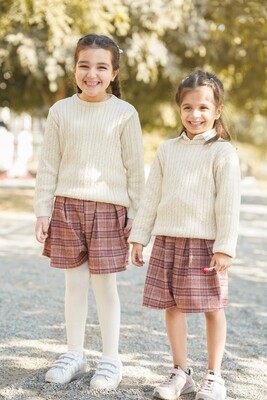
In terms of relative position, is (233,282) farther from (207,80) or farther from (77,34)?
(77,34)

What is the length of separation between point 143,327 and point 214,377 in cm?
161

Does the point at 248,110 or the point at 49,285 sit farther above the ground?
the point at 248,110

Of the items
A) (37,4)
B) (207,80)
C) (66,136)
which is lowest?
(66,136)

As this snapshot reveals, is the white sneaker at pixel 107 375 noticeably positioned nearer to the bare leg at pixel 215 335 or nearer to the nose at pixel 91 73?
the bare leg at pixel 215 335

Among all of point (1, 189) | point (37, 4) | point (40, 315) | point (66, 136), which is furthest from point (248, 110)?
point (66, 136)

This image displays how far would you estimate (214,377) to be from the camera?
3.50 metres

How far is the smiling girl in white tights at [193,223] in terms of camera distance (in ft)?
11.1

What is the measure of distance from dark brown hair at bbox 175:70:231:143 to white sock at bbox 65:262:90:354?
878mm

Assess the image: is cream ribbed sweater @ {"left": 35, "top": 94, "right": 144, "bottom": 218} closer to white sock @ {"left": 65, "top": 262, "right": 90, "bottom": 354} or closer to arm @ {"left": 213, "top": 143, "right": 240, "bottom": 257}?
white sock @ {"left": 65, "top": 262, "right": 90, "bottom": 354}

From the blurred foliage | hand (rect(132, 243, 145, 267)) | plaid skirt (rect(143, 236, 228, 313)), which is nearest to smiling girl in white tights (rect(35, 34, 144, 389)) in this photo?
hand (rect(132, 243, 145, 267))

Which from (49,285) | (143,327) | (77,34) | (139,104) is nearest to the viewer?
(143,327)

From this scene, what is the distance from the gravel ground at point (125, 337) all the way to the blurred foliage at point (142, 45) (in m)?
2.55

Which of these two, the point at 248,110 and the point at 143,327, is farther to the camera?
the point at 248,110

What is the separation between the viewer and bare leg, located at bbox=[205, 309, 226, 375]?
3.48 meters
